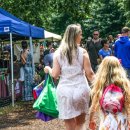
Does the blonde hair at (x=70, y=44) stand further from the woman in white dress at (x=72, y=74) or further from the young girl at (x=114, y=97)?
the young girl at (x=114, y=97)

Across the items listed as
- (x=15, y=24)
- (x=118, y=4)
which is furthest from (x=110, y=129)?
(x=118, y=4)

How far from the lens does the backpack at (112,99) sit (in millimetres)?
5363

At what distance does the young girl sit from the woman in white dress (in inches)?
26.2

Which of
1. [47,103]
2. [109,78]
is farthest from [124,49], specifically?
[109,78]

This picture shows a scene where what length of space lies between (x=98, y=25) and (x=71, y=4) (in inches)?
1501

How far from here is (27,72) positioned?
14.5m

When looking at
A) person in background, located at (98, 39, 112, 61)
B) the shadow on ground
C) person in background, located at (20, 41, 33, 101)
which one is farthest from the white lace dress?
person in background, located at (20, 41, 33, 101)

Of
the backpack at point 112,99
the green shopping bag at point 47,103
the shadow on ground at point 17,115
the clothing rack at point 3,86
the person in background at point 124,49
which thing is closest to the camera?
the backpack at point 112,99

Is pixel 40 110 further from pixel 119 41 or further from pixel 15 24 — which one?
pixel 15 24

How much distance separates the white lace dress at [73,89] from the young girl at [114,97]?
66cm

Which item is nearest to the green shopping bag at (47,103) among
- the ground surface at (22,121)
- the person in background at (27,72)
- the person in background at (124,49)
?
the ground surface at (22,121)

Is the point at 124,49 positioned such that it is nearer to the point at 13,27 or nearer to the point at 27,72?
the point at 13,27

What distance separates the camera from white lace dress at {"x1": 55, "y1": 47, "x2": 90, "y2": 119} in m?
6.21

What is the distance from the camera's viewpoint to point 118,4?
58.9 m
